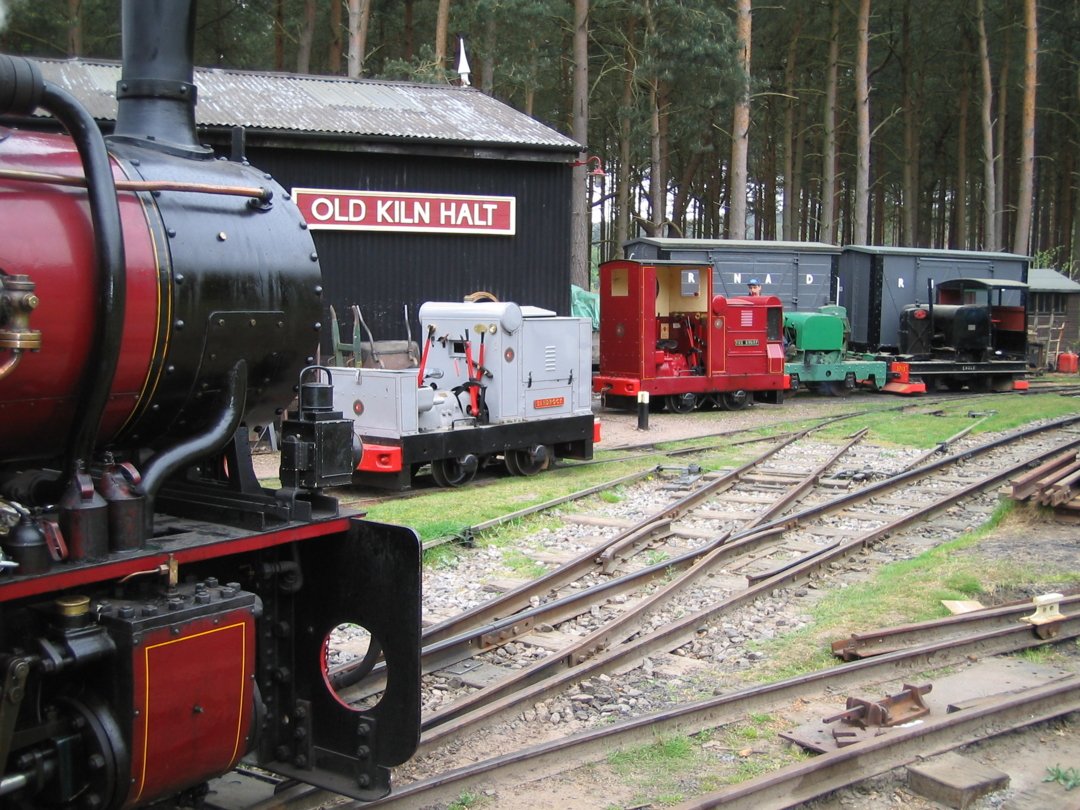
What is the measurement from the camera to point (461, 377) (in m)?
12.4

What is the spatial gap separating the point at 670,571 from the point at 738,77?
23.7 meters

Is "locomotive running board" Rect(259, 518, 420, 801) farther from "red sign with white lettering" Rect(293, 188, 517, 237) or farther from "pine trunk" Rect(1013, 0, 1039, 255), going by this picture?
"pine trunk" Rect(1013, 0, 1039, 255)

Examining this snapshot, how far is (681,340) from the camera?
65.2 feet

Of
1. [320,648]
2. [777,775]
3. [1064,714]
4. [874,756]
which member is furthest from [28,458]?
[1064,714]

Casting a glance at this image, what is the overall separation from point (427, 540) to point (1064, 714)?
16.0ft

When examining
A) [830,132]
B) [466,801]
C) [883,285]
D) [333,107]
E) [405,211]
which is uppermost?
[830,132]

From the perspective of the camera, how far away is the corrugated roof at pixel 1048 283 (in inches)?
1177

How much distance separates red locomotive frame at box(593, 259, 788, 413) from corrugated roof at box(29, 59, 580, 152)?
298 cm

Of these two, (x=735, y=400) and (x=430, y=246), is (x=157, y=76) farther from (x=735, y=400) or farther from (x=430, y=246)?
(x=735, y=400)

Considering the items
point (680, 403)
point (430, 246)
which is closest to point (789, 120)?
point (680, 403)

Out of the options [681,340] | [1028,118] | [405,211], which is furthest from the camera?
[1028,118]

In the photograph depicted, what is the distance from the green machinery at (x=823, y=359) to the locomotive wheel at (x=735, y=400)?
7.09 ft

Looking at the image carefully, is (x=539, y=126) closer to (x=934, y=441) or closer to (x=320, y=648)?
(x=934, y=441)

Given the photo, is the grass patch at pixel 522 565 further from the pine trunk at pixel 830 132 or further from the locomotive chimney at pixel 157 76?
the pine trunk at pixel 830 132
